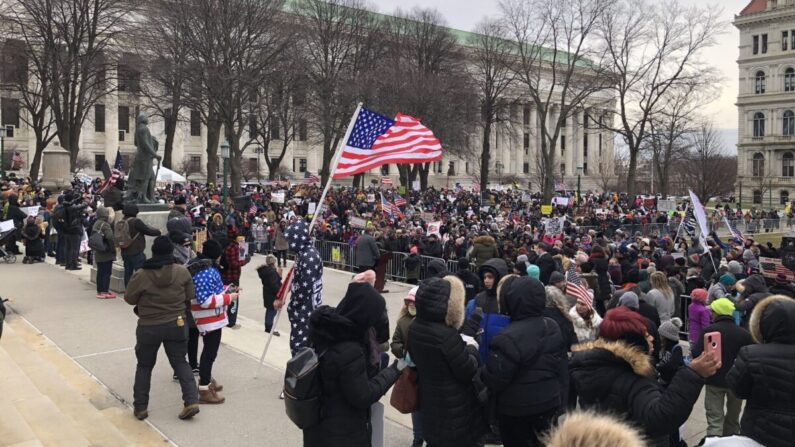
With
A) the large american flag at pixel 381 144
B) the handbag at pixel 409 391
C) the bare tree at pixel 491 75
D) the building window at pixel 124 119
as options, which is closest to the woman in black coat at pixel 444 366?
the handbag at pixel 409 391

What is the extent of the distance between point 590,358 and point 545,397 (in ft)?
2.47

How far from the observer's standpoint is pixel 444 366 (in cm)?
458

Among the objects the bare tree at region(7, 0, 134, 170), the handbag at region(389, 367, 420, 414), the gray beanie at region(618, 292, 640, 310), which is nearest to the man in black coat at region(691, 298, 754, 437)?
the gray beanie at region(618, 292, 640, 310)

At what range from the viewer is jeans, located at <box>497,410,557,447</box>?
15.2ft

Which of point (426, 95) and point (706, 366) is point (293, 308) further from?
point (426, 95)

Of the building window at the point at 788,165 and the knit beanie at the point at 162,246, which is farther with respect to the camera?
the building window at the point at 788,165

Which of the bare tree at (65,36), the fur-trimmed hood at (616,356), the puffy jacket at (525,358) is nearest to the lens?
the fur-trimmed hood at (616,356)

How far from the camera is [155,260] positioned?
6.23m

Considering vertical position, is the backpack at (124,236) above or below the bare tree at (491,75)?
below

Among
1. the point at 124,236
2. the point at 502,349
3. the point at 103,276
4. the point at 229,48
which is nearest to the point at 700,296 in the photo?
the point at 502,349

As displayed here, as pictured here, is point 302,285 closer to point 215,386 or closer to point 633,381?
point 215,386

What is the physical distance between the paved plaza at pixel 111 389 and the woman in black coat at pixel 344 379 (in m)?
1.95

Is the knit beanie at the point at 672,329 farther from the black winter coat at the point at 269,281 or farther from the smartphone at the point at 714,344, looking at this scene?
the black winter coat at the point at 269,281

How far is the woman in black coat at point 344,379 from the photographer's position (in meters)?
4.10
